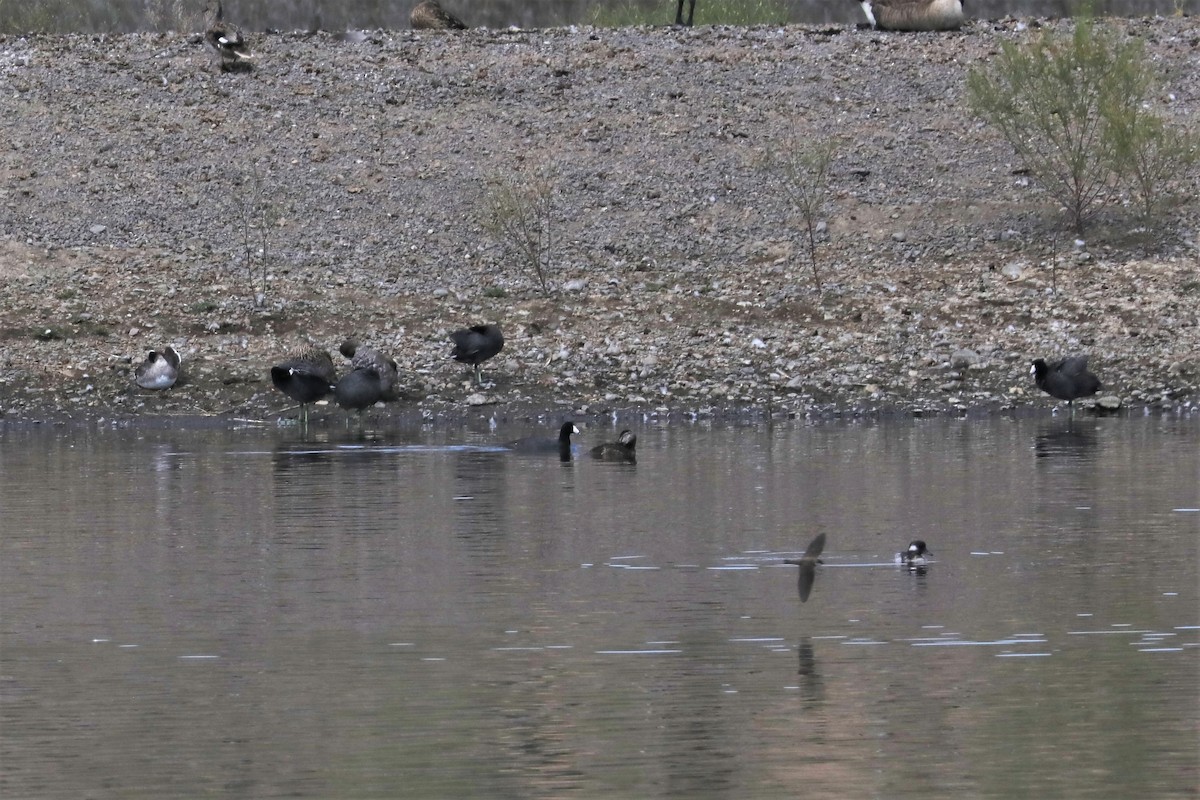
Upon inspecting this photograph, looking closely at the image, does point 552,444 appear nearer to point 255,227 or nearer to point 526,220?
point 526,220

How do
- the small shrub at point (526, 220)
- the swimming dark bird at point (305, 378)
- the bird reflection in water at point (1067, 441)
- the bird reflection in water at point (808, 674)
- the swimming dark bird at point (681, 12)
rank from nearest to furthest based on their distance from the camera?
the bird reflection in water at point (808, 674) < the bird reflection in water at point (1067, 441) < the swimming dark bird at point (305, 378) < the small shrub at point (526, 220) < the swimming dark bird at point (681, 12)

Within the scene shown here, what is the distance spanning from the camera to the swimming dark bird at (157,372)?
23.1 metres

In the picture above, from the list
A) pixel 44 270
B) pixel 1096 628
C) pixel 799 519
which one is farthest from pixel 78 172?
pixel 1096 628

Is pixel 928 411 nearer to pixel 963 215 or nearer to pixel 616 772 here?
pixel 963 215

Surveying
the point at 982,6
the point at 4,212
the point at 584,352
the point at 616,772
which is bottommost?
the point at 616,772

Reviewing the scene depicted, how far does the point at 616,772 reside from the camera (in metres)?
7.91

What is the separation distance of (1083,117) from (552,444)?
11.3 metres

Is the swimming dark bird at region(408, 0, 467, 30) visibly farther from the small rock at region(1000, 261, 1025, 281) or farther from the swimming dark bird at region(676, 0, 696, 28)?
the small rock at region(1000, 261, 1025, 281)

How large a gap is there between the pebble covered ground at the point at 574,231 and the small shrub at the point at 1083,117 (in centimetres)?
57

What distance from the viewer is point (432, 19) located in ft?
114

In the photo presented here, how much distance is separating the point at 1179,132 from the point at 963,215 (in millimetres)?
4274

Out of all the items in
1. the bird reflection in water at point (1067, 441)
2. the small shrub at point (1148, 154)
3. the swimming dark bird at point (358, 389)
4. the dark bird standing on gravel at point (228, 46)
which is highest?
the dark bird standing on gravel at point (228, 46)

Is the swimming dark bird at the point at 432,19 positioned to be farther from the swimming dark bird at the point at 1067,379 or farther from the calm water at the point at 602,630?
the calm water at the point at 602,630

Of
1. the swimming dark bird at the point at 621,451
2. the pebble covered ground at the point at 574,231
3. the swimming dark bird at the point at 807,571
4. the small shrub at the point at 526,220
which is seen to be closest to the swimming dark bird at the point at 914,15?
the pebble covered ground at the point at 574,231
